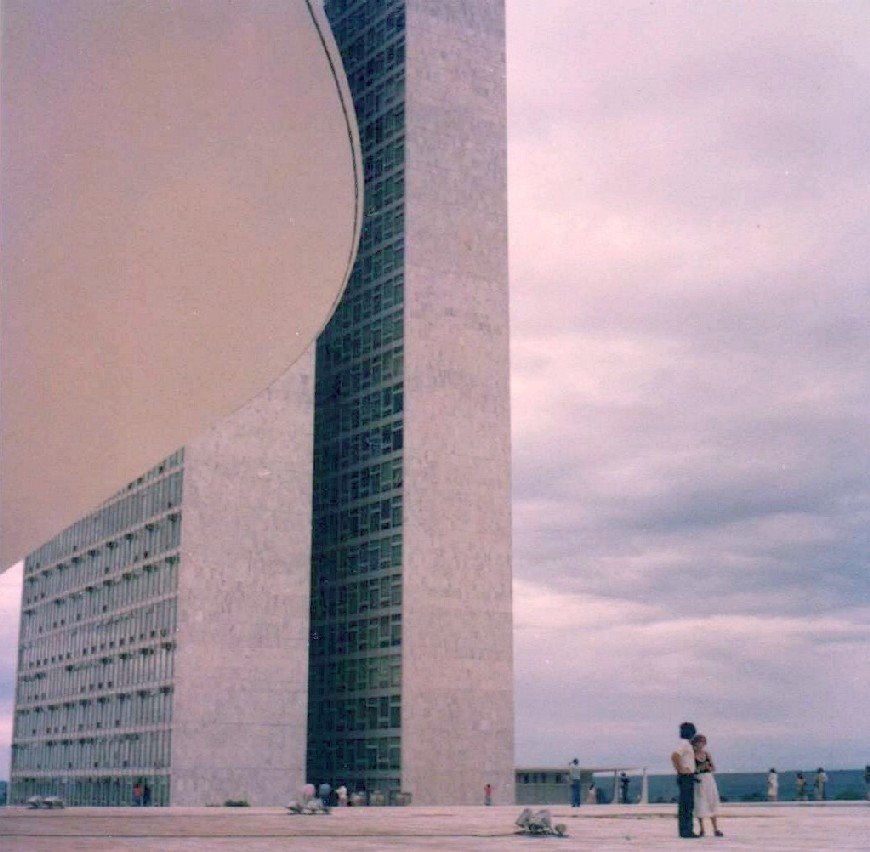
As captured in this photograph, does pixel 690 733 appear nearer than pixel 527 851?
No

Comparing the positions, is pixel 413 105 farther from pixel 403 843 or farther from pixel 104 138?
pixel 104 138

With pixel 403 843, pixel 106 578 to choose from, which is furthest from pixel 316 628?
pixel 403 843

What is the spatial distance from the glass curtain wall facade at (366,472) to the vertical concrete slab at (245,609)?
15.0 feet

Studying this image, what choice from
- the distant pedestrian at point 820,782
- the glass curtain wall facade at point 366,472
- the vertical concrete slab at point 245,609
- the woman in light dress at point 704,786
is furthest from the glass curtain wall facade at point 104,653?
the woman in light dress at point 704,786

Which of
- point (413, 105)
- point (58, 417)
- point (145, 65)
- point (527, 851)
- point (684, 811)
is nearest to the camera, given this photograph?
point (145, 65)

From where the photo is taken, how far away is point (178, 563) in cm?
6438

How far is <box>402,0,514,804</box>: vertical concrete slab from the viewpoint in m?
67.0

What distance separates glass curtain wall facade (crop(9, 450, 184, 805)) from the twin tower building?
0.18 meters

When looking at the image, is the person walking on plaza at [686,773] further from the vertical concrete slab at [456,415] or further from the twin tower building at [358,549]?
the vertical concrete slab at [456,415]

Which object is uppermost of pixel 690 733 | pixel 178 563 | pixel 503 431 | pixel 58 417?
pixel 503 431

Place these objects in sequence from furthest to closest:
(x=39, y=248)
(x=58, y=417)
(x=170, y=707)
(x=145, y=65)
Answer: (x=170, y=707) → (x=58, y=417) → (x=39, y=248) → (x=145, y=65)

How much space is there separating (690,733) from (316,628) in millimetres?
57807

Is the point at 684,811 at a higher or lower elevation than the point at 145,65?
lower

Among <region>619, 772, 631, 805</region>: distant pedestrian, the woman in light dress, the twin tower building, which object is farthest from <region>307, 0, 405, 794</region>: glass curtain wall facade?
the woman in light dress
